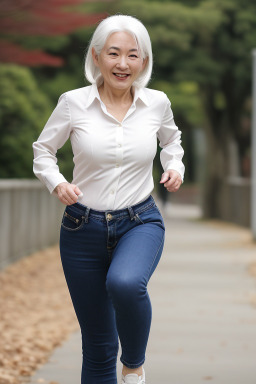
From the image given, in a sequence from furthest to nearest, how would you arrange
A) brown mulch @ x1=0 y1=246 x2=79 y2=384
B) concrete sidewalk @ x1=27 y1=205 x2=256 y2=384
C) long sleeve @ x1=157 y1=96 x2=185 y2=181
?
1. brown mulch @ x1=0 y1=246 x2=79 y2=384
2. concrete sidewalk @ x1=27 y1=205 x2=256 y2=384
3. long sleeve @ x1=157 y1=96 x2=185 y2=181

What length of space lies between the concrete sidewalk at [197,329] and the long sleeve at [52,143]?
87.0 inches

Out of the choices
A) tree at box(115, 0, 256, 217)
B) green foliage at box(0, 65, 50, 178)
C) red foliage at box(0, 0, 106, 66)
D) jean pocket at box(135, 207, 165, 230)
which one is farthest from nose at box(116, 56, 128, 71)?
tree at box(115, 0, 256, 217)

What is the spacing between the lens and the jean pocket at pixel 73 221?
4.16m

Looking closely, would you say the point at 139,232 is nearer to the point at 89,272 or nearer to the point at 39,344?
the point at 89,272

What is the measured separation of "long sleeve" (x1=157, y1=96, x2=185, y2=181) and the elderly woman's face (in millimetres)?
239

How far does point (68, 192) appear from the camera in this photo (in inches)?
158

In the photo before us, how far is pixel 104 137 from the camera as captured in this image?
161 inches

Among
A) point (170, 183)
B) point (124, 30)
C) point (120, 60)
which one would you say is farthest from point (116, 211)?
point (124, 30)

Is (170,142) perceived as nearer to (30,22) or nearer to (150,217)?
(150,217)

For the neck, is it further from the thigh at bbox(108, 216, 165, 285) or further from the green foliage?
the green foliage

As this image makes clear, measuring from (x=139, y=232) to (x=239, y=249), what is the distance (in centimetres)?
1393

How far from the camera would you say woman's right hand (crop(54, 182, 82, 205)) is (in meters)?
3.99

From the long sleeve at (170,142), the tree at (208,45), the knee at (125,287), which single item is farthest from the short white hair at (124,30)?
the tree at (208,45)

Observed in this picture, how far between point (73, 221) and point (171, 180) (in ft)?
1.43
